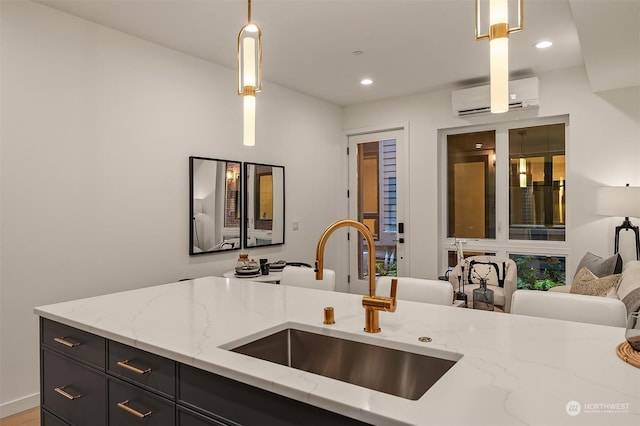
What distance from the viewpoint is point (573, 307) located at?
5.59 ft

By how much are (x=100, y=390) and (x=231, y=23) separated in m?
2.70

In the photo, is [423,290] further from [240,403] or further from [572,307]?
[240,403]

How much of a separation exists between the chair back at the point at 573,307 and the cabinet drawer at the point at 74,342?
1.69 metres

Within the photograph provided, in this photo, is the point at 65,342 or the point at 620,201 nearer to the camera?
the point at 65,342

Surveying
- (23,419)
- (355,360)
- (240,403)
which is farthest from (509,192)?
(23,419)

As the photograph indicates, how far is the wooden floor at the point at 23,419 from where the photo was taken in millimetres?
2670

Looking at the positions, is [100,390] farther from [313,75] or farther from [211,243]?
[313,75]

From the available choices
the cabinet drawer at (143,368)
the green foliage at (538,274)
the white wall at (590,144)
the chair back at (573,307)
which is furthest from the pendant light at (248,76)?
the green foliage at (538,274)

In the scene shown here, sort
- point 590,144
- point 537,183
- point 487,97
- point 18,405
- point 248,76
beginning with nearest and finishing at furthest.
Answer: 1. point 248,76
2. point 18,405
3. point 590,144
4. point 487,97
5. point 537,183

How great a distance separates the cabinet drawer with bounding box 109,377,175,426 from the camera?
1.31m

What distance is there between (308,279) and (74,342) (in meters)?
1.33

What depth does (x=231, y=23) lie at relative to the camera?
3.22 metres

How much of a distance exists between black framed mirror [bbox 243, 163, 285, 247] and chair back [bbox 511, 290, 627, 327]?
3.05 metres

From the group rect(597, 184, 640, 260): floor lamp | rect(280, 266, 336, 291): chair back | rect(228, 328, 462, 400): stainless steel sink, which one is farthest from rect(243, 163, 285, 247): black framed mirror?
rect(597, 184, 640, 260): floor lamp
